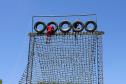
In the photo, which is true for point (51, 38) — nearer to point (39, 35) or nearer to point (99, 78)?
point (39, 35)

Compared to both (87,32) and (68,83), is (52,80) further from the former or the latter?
(87,32)

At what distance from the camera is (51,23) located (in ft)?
169

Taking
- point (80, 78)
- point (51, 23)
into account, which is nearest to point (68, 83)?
point (80, 78)

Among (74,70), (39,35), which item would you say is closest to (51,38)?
(39,35)

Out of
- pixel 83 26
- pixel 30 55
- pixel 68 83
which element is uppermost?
pixel 83 26

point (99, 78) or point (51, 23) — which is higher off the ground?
point (51, 23)

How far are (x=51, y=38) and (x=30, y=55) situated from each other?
3313 millimetres

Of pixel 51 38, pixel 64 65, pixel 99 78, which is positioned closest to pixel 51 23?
pixel 51 38

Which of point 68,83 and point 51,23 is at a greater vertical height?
point 51,23

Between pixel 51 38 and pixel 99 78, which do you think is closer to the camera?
pixel 99 78

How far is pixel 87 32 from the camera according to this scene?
4916 centimetres

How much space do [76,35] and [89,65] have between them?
404 cm

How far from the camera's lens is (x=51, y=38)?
5056 cm

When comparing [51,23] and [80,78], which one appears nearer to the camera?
[80,78]
